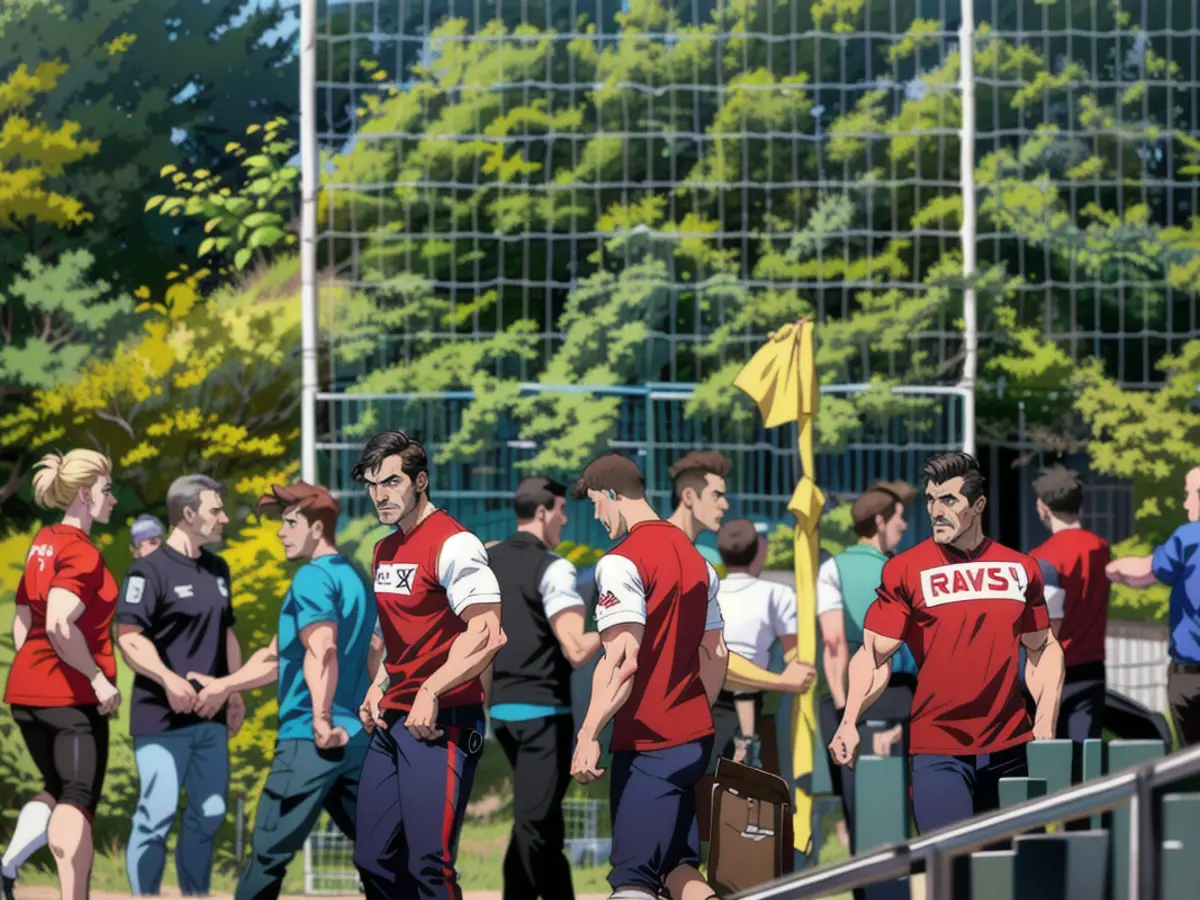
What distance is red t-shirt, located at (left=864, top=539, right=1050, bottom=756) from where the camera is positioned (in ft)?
18.4

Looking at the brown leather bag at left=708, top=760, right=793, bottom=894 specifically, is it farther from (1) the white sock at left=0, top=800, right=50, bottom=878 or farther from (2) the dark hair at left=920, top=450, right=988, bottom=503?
(1) the white sock at left=0, top=800, right=50, bottom=878

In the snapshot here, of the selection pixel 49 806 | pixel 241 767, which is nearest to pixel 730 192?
pixel 241 767

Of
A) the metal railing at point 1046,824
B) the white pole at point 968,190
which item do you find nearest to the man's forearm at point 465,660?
the metal railing at point 1046,824

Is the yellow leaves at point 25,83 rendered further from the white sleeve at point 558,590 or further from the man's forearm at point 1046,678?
the man's forearm at point 1046,678

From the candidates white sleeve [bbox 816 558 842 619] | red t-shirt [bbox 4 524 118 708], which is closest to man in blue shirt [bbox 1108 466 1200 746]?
white sleeve [bbox 816 558 842 619]

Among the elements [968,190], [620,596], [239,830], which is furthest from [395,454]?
[968,190]

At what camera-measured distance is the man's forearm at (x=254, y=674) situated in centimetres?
700

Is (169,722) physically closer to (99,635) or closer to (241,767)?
(99,635)

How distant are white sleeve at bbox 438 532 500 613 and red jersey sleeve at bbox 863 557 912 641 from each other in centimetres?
114

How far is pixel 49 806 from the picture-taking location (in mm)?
7047

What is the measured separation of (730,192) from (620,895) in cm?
477

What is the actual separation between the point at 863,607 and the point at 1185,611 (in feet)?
4.32

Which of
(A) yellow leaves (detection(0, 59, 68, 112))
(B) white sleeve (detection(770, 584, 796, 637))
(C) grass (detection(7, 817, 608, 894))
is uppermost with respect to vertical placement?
(A) yellow leaves (detection(0, 59, 68, 112))

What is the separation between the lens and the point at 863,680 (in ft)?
18.7
